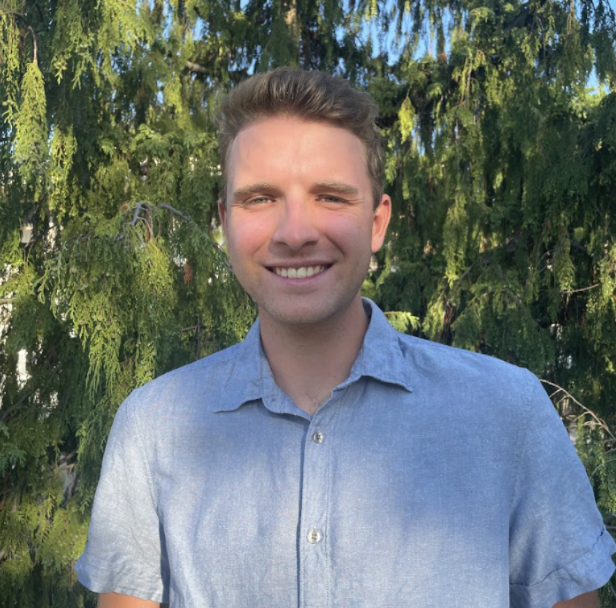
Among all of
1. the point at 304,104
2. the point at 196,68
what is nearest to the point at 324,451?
the point at 304,104

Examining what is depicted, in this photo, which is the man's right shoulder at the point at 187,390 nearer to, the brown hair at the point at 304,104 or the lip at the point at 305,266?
the lip at the point at 305,266

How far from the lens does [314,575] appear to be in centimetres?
108

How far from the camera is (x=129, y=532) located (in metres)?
1.24

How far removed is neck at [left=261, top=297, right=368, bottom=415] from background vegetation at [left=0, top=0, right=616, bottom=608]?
67.5 inches

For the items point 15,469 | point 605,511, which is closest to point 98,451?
point 15,469

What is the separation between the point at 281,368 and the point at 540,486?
0.43 m

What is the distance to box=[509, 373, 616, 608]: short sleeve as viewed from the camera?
1.10 metres

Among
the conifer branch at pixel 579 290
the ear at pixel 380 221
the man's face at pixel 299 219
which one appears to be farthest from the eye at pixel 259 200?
the conifer branch at pixel 579 290

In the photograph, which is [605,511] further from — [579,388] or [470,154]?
[470,154]

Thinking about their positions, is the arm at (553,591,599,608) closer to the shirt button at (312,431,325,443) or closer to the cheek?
the shirt button at (312,431,325,443)

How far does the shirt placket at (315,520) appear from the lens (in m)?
1.07

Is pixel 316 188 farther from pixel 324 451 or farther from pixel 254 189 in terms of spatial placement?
pixel 324 451

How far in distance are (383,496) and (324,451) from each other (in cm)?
11

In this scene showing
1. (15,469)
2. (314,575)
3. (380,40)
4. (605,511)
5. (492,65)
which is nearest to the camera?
(314,575)
